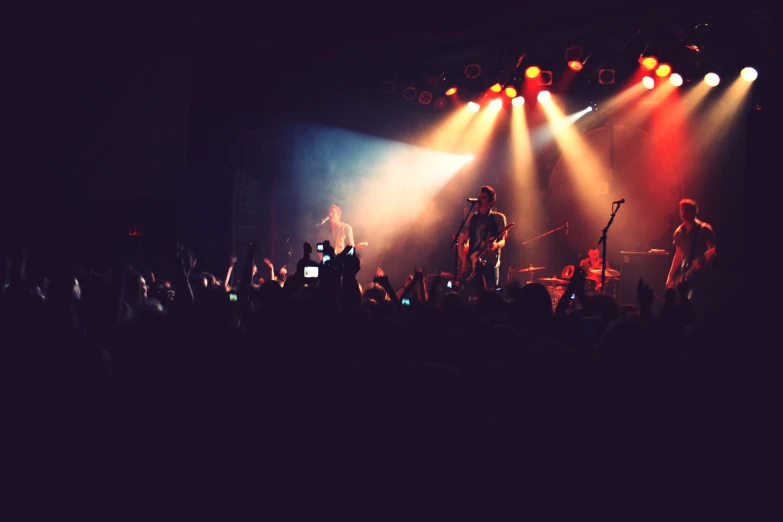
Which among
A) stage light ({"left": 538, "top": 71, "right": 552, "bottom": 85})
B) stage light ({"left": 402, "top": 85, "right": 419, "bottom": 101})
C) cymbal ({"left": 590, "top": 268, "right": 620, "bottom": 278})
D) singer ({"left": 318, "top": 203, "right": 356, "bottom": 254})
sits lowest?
cymbal ({"left": 590, "top": 268, "right": 620, "bottom": 278})

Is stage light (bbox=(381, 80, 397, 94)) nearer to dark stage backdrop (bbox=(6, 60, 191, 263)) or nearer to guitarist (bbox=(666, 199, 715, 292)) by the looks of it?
dark stage backdrop (bbox=(6, 60, 191, 263))

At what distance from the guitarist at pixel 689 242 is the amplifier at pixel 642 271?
18 centimetres

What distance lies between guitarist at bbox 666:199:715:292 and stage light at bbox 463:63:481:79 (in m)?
4.02

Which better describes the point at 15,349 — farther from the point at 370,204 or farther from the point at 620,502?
the point at 370,204

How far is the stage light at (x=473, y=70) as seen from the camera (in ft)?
36.6

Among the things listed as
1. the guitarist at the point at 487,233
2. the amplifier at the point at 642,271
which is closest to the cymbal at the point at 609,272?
the amplifier at the point at 642,271

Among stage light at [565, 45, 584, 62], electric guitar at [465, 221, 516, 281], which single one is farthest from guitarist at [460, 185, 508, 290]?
stage light at [565, 45, 584, 62]

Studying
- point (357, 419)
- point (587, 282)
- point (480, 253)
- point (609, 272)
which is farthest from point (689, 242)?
point (357, 419)

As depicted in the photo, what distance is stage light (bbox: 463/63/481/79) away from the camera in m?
11.1

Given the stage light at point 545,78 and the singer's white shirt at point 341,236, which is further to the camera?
the singer's white shirt at point 341,236

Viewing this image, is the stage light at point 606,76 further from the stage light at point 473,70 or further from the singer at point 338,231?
the singer at point 338,231

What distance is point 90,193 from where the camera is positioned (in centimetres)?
1165

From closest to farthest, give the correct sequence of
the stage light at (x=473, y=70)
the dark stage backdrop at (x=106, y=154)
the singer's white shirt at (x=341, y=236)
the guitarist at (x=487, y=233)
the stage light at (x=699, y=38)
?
1. the stage light at (x=699, y=38)
2. the guitarist at (x=487, y=233)
3. the stage light at (x=473, y=70)
4. the dark stage backdrop at (x=106, y=154)
5. the singer's white shirt at (x=341, y=236)

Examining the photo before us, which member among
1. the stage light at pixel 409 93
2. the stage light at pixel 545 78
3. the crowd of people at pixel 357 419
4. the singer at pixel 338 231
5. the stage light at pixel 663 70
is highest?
the stage light at pixel 663 70
